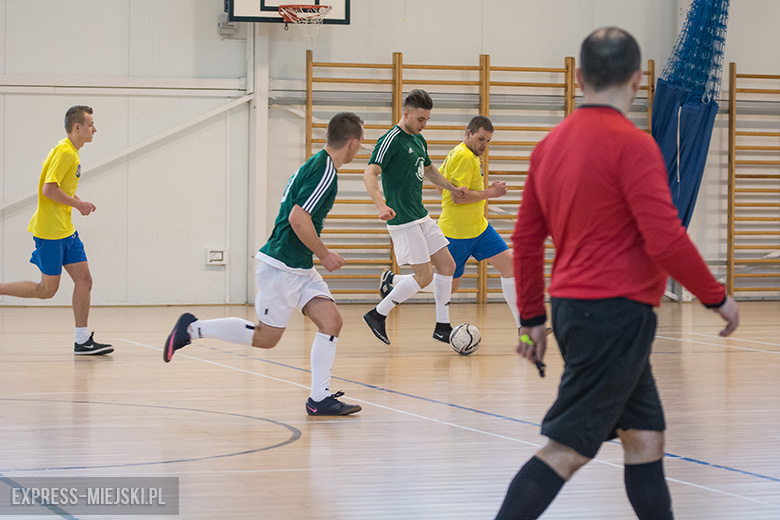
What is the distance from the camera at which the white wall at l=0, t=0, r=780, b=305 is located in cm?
1081

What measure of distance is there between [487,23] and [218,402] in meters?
8.39

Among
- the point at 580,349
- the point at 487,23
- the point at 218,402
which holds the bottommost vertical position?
the point at 218,402

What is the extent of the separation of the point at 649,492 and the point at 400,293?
4772 mm

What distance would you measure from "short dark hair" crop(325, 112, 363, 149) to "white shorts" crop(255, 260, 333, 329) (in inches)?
24.7

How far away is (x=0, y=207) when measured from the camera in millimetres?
10680

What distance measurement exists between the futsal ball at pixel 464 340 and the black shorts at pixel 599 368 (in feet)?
14.5

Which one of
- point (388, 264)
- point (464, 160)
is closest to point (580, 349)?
point (464, 160)

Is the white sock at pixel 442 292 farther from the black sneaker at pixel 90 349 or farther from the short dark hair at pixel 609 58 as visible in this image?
the short dark hair at pixel 609 58

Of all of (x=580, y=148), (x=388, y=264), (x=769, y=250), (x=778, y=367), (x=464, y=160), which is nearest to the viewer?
(x=580, y=148)

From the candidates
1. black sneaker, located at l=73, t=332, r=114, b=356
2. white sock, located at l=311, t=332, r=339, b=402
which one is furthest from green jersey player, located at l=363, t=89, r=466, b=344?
white sock, located at l=311, t=332, r=339, b=402

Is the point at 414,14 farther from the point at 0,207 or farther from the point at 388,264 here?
the point at 0,207

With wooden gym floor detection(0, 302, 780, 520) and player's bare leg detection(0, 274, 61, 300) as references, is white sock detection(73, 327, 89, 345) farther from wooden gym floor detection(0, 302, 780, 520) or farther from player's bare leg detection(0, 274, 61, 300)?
player's bare leg detection(0, 274, 61, 300)

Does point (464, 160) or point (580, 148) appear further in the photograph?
point (464, 160)

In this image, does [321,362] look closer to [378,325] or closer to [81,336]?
[378,325]
